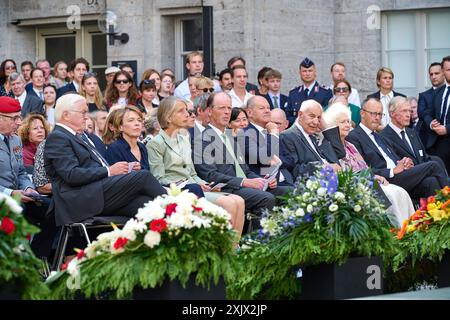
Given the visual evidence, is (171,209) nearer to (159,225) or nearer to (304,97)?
(159,225)

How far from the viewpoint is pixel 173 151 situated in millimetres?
10891

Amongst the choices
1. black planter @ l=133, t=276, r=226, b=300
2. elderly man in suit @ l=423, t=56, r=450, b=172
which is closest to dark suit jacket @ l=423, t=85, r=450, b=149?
elderly man in suit @ l=423, t=56, r=450, b=172

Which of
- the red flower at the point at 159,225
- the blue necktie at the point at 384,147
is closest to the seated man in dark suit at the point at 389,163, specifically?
the blue necktie at the point at 384,147

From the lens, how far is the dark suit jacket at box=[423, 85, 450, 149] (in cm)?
1520

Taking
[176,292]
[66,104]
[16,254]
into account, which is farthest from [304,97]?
[16,254]

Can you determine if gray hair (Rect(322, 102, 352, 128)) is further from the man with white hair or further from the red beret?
the red beret

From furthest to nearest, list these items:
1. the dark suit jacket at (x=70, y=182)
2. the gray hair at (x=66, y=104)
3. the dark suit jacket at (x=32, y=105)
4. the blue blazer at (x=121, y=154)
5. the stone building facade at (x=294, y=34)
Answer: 1. the stone building facade at (x=294, y=34)
2. the dark suit jacket at (x=32, y=105)
3. the blue blazer at (x=121, y=154)
4. the gray hair at (x=66, y=104)
5. the dark suit jacket at (x=70, y=182)

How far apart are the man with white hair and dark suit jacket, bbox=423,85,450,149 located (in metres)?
6.23

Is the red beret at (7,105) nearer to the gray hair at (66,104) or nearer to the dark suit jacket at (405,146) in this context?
the gray hair at (66,104)

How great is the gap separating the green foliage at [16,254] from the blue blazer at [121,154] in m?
4.12

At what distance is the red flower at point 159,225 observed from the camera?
6953 millimetres

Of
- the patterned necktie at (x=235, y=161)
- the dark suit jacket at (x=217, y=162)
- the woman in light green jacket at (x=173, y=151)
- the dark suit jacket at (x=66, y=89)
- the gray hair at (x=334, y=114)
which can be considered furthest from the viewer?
the dark suit jacket at (x=66, y=89)
